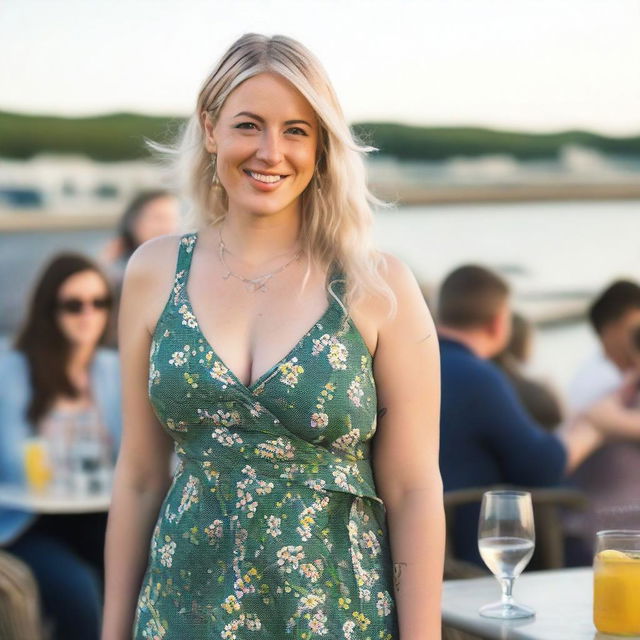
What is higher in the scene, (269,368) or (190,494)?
(269,368)

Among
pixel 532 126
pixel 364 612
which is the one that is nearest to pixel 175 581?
pixel 364 612

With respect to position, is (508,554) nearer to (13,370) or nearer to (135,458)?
(135,458)

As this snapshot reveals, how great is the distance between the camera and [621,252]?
4.95 meters

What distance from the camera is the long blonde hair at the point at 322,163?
1.91 meters

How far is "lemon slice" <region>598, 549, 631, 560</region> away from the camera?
1.98 metres

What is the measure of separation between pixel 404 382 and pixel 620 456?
295 cm

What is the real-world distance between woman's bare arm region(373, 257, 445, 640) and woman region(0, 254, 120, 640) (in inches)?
88.7

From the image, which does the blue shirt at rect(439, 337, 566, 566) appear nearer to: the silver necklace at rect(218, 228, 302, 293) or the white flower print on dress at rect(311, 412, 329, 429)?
the silver necklace at rect(218, 228, 302, 293)

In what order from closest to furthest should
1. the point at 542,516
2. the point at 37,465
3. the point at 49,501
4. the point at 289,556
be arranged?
the point at 289,556 → the point at 542,516 → the point at 49,501 → the point at 37,465

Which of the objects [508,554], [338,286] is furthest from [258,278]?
[508,554]

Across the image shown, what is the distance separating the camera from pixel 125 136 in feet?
14.6

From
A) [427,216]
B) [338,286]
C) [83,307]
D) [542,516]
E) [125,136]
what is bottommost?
[542,516]

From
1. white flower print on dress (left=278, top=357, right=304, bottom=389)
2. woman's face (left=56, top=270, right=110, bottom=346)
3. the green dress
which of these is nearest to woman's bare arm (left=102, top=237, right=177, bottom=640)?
the green dress

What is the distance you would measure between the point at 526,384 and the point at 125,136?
157 cm
